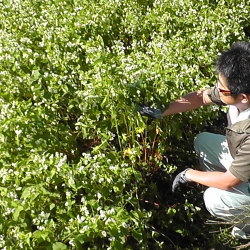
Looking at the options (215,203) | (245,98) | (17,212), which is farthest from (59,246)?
(245,98)

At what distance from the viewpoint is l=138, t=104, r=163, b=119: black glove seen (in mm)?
2977

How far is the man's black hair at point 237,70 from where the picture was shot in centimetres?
261

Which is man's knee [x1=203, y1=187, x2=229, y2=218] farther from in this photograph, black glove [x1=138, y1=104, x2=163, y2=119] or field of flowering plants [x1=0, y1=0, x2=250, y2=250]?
black glove [x1=138, y1=104, x2=163, y2=119]

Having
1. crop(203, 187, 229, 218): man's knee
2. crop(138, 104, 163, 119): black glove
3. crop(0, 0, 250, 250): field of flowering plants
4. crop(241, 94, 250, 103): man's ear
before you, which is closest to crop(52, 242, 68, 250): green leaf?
crop(0, 0, 250, 250): field of flowering plants

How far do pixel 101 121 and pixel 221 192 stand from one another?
3.50 ft

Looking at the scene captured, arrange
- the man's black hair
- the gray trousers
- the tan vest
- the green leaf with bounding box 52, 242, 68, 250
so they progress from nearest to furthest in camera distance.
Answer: the green leaf with bounding box 52, 242, 68, 250
the man's black hair
the tan vest
the gray trousers

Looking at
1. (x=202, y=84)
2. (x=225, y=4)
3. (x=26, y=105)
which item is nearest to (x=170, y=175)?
(x=202, y=84)

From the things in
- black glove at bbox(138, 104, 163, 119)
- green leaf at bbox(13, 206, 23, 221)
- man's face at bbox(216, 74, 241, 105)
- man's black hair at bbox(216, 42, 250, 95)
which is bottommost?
green leaf at bbox(13, 206, 23, 221)

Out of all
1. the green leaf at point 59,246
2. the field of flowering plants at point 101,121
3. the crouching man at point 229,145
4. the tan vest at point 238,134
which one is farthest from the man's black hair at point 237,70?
the green leaf at point 59,246

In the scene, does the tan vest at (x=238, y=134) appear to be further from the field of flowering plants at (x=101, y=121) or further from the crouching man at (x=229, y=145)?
the field of flowering plants at (x=101, y=121)

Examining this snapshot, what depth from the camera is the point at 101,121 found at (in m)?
2.99

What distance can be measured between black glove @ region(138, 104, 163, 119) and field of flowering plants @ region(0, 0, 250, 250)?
57mm

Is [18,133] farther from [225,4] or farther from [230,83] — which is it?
[225,4]

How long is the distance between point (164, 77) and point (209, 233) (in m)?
1.36
